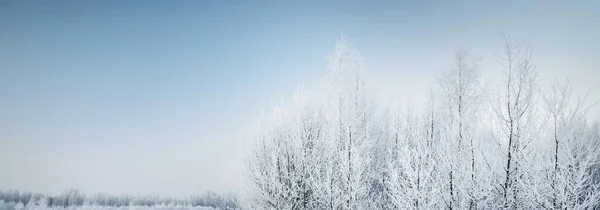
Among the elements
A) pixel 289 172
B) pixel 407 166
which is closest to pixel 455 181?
pixel 407 166

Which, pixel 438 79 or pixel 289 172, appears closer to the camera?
pixel 438 79

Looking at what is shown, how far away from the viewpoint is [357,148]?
16266mm

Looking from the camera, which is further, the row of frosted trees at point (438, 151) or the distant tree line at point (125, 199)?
the distant tree line at point (125, 199)

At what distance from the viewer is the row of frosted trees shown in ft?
37.5

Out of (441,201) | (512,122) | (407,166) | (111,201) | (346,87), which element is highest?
(346,87)

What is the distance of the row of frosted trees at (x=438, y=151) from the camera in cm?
1142

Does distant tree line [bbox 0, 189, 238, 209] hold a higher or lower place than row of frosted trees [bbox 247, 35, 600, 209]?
lower

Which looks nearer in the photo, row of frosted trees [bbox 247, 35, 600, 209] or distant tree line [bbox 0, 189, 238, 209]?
row of frosted trees [bbox 247, 35, 600, 209]

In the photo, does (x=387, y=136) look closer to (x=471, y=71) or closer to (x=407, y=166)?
(x=471, y=71)

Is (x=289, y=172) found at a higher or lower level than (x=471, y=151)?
lower

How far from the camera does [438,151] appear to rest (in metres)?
14.7

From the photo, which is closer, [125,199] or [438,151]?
[438,151]

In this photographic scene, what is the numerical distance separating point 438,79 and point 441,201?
556cm

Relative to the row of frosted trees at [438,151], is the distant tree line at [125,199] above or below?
below
